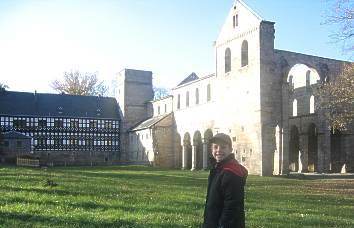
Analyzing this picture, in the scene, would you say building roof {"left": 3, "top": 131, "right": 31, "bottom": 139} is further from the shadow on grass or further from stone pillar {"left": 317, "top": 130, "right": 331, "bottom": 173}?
the shadow on grass

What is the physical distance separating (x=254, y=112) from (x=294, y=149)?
1107 cm

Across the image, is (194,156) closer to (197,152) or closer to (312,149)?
(197,152)

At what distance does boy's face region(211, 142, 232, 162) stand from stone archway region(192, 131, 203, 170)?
4345 cm

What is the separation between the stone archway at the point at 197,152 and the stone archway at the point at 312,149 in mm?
12040

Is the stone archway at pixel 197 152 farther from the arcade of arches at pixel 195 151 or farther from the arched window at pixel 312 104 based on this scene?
the arched window at pixel 312 104

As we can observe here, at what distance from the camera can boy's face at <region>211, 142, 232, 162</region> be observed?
513 cm

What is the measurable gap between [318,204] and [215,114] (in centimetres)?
3025

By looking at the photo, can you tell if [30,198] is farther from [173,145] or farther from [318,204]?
[173,145]

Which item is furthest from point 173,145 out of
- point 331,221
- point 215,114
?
point 331,221

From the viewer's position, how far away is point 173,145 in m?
55.2

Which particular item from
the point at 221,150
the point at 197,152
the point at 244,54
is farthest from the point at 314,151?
the point at 221,150

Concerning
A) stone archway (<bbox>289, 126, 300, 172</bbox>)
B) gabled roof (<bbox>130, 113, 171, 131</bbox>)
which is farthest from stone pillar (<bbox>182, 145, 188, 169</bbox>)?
stone archway (<bbox>289, 126, 300, 172</bbox>)

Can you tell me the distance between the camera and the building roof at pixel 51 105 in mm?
60375

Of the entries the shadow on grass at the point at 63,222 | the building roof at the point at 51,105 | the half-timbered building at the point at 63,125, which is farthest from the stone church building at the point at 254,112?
the shadow on grass at the point at 63,222
